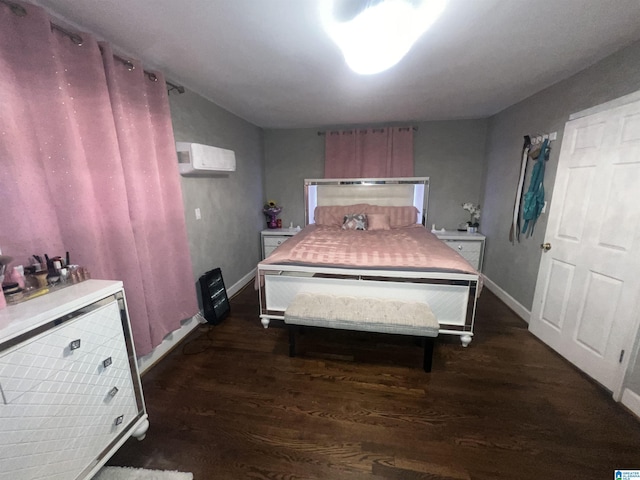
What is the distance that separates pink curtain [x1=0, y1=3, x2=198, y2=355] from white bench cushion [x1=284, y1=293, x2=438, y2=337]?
1097 mm

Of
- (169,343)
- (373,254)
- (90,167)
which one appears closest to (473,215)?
(373,254)

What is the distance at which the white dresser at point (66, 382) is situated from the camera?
34.3 inches

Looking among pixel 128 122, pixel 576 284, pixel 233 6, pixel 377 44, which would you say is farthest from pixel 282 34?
pixel 576 284

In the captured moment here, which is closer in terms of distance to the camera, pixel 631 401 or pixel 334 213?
pixel 631 401

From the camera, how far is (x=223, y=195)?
9.79 ft

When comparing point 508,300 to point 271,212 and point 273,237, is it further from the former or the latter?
point 271,212

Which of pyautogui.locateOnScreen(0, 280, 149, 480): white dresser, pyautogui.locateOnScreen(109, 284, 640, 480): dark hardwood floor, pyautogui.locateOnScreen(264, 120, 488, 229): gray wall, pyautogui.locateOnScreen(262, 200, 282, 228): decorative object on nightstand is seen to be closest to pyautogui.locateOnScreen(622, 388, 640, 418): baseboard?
pyautogui.locateOnScreen(109, 284, 640, 480): dark hardwood floor

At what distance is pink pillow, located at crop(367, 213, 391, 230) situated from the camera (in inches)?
143

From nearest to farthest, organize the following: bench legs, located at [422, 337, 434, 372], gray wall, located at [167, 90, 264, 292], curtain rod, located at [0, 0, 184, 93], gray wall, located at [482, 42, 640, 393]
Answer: curtain rod, located at [0, 0, 184, 93] < gray wall, located at [482, 42, 640, 393] < bench legs, located at [422, 337, 434, 372] < gray wall, located at [167, 90, 264, 292]

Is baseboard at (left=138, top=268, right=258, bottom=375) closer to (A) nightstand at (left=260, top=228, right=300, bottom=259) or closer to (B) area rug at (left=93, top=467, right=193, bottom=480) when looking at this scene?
(B) area rug at (left=93, top=467, right=193, bottom=480)

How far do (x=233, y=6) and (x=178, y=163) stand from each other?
4.45ft

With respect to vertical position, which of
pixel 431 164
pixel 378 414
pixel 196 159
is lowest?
pixel 378 414

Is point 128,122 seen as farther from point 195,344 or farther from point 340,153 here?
point 340,153

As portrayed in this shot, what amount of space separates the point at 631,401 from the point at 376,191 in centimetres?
319
